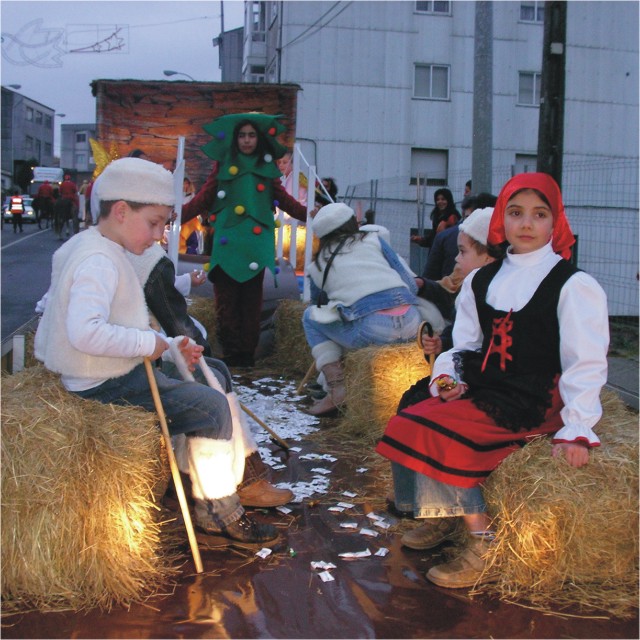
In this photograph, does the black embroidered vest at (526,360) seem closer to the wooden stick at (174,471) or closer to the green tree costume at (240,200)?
the wooden stick at (174,471)

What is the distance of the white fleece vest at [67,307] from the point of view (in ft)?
9.86

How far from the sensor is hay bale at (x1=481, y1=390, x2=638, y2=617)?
8.92 feet

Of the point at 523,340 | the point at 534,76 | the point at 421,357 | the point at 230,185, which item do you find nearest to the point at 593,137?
the point at 534,76

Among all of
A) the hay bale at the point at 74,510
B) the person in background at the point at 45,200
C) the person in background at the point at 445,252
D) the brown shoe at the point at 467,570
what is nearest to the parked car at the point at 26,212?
the person in background at the point at 45,200

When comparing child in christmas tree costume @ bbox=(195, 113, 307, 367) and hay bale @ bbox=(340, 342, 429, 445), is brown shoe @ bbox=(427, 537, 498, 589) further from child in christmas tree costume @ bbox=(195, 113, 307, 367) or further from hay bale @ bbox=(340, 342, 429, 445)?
child in christmas tree costume @ bbox=(195, 113, 307, 367)

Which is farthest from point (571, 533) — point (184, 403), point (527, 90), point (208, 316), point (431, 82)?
point (527, 90)

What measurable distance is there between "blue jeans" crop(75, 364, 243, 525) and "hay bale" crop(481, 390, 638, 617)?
3.63 feet

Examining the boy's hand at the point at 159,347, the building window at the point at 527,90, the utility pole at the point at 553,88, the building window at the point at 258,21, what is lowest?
the boy's hand at the point at 159,347

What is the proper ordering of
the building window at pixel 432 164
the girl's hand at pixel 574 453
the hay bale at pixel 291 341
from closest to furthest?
the girl's hand at pixel 574 453
the hay bale at pixel 291 341
the building window at pixel 432 164

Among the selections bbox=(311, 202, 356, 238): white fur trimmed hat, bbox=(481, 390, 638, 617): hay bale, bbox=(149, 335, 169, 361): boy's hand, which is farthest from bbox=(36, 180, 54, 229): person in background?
bbox=(481, 390, 638, 617): hay bale

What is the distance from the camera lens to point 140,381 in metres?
3.18

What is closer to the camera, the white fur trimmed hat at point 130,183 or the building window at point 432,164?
the white fur trimmed hat at point 130,183

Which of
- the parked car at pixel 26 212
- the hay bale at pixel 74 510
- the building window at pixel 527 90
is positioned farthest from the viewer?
the parked car at pixel 26 212

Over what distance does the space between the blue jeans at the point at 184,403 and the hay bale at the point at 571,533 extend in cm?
111
